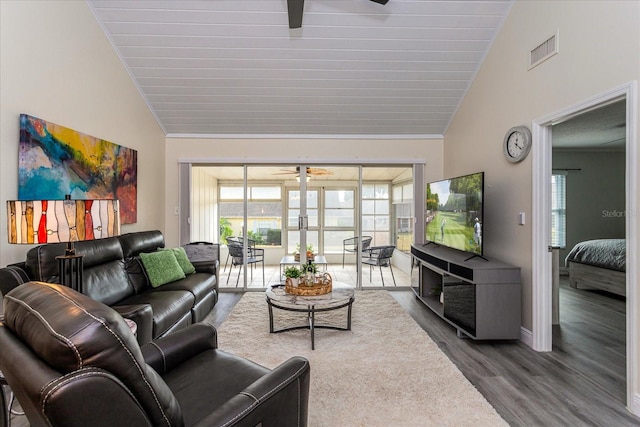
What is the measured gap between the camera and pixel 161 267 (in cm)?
354

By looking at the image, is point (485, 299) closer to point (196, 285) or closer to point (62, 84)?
point (196, 285)

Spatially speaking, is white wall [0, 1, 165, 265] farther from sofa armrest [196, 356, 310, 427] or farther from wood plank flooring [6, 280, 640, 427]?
sofa armrest [196, 356, 310, 427]

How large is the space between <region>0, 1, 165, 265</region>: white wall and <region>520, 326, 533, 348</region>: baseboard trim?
431cm

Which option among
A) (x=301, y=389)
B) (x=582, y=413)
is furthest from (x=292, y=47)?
(x=582, y=413)

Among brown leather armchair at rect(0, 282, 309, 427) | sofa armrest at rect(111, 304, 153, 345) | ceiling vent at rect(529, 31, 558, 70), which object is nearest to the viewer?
brown leather armchair at rect(0, 282, 309, 427)

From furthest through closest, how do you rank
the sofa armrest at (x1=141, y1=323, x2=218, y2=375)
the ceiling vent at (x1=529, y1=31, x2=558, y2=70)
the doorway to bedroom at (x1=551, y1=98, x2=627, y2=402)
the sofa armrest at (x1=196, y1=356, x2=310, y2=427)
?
the doorway to bedroom at (x1=551, y1=98, x2=627, y2=402) < the ceiling vent at (x1=529, y1=31, x2=558, y2=70) < the sofa armrest at (x1=141, y1=323, x2=218, y2=375) < the sofa armrest at (x1=196, y1=356, x2=310, y2=427)

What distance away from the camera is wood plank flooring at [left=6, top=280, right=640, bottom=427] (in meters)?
2.02

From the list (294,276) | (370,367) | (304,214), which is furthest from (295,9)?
(304,214)

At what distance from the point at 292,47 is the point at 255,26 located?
1.47 ft

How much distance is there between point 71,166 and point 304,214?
9.94 ft

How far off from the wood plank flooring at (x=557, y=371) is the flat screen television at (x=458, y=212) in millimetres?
922

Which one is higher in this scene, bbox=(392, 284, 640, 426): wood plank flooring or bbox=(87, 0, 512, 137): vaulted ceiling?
bbox=(87, 0, 512, 137): vaulted ceiling

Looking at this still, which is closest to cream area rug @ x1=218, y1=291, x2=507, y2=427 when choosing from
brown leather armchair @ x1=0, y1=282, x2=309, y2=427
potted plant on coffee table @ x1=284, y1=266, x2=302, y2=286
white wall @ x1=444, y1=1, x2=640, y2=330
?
potted plant on coffee table @ x1=284, y1=266, x2=302, y2=286

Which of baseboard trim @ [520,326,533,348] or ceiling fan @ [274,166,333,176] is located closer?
baseboard trim @ [520,326,533,348]
